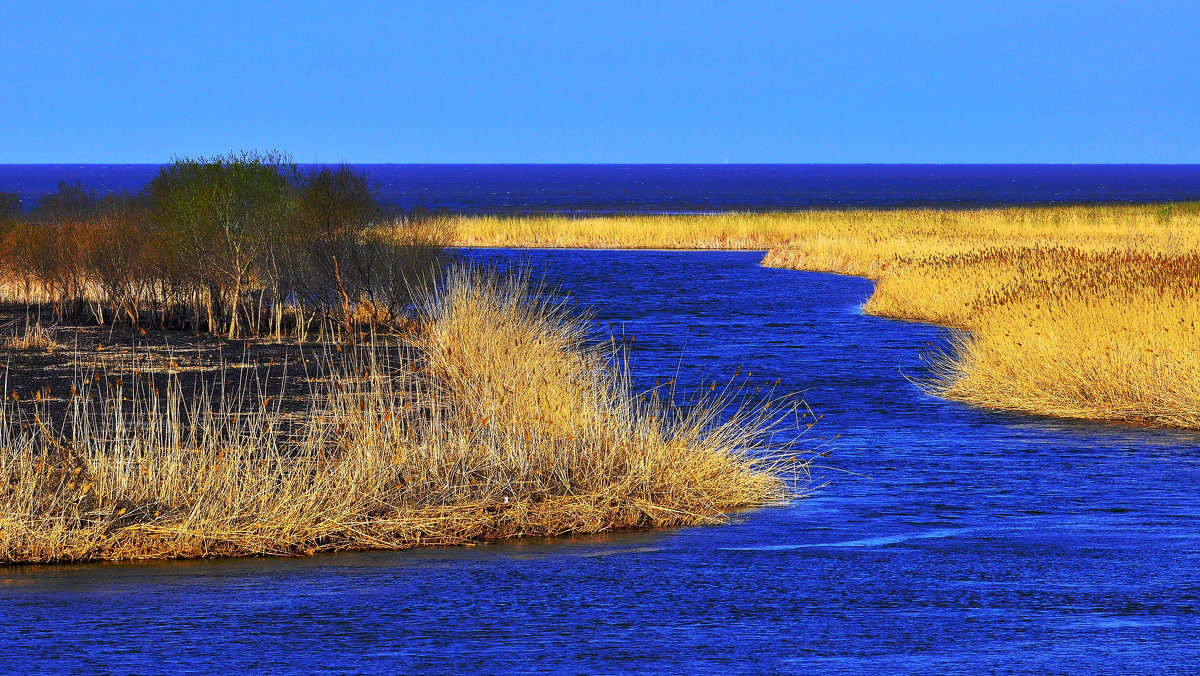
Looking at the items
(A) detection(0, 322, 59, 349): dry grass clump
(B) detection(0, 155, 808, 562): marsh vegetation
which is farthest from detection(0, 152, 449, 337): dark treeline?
(A) detection(0, 322, 59, 349): dry grass clump

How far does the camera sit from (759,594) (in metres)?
8.56

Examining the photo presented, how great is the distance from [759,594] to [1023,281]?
15497 mm

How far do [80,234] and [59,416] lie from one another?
1126cm

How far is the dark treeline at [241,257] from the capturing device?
2266 cm

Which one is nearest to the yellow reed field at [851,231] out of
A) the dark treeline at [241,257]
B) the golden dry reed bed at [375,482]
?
the dark treeline at [241,257]

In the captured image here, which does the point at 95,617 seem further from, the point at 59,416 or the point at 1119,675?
the point at 59,416

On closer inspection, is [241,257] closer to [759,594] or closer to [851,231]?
[759,594]

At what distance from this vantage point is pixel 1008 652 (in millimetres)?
7266

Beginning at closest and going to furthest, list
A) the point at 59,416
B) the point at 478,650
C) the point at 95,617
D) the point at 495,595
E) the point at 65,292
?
the point at 478,650, the point at 95,617, the point at 495,595, the point at 59,416, the point at 65,292

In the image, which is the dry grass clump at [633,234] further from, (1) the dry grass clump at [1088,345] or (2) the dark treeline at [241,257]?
(2) the dark treeline at [241,257]

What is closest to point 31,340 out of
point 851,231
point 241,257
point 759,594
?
point 241,257

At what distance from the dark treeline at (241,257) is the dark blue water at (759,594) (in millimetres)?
→ 11448

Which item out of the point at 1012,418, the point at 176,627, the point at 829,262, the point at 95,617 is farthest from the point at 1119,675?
the point at 829,262

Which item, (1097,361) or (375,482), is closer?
(375,482)
